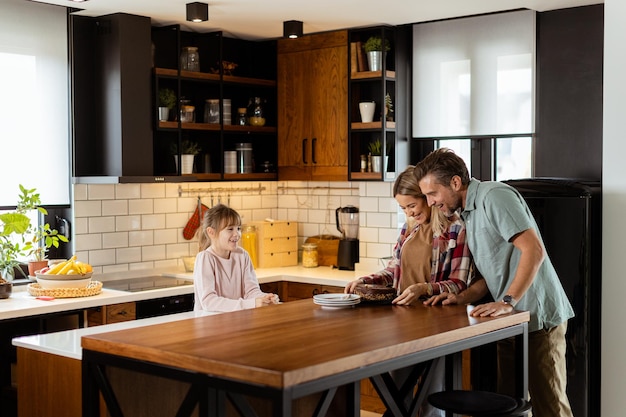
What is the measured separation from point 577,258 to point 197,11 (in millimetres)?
2612

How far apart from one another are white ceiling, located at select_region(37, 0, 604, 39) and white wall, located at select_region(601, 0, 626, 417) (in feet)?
3.50

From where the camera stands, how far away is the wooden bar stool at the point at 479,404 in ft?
10.3

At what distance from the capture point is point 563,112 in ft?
18.3

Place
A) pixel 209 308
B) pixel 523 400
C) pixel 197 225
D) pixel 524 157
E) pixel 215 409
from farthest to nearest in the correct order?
1. pixel 197 225
2. pixel 524 157
3. pixel 209 308
4. pixel 523 400
5. pixel 215 409

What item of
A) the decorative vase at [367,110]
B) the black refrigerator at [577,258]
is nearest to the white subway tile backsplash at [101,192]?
the decorative vase at [367,110]

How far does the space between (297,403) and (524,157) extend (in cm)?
311

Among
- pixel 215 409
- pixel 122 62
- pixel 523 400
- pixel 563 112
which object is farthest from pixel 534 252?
pixel 122 62

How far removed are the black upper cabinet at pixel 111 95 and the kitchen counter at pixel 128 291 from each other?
2.47 feet

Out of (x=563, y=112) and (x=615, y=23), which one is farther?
(x=563, y=112)

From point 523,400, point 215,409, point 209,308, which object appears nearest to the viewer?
point 215,409

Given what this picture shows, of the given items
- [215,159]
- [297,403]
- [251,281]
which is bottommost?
[297,403]

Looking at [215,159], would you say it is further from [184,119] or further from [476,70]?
[476,70]

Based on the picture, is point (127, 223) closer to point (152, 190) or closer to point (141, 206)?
point (141, 206)

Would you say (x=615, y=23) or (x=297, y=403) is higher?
A: (x=615, y=23)
